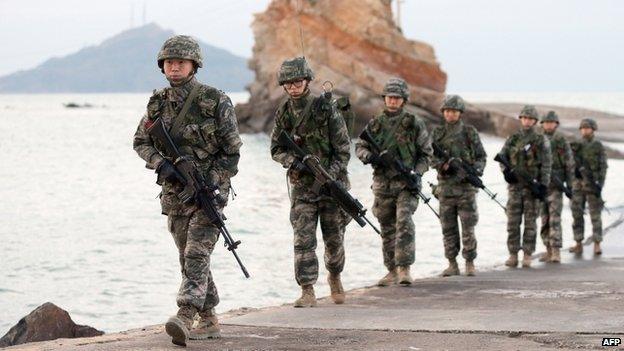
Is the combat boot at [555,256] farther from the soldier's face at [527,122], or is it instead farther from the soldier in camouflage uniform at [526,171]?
the soldier's face at [527,122]

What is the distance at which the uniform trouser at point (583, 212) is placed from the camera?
57.4 feet

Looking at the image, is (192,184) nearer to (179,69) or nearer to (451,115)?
(179,69)

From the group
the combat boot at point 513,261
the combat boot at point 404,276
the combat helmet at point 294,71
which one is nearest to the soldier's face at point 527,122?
the combat boot at point 513,261

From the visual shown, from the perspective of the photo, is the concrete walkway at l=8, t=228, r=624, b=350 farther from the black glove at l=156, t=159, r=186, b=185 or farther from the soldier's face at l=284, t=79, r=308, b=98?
A: the soldier's face at l=284, t=79, r=308, b=98

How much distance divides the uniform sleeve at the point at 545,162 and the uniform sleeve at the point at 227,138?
295 inches

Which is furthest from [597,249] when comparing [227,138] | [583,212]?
[227,138]

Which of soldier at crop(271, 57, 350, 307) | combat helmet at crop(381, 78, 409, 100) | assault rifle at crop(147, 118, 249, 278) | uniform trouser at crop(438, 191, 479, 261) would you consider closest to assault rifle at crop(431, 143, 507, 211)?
uniform trouser at crop(438, 191, 479, 261)

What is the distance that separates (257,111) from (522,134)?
64264mm

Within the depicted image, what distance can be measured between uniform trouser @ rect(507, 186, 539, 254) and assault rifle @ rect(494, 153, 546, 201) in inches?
3.7

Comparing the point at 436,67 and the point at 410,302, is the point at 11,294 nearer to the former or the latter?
the point at 410,302

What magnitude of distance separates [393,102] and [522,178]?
337 cm

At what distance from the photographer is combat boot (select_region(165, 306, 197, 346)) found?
7.59 metres

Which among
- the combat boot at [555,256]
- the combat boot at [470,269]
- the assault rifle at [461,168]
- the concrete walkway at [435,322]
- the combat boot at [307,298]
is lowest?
the concrete walkway at [435,322]

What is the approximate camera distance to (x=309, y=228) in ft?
34.0
